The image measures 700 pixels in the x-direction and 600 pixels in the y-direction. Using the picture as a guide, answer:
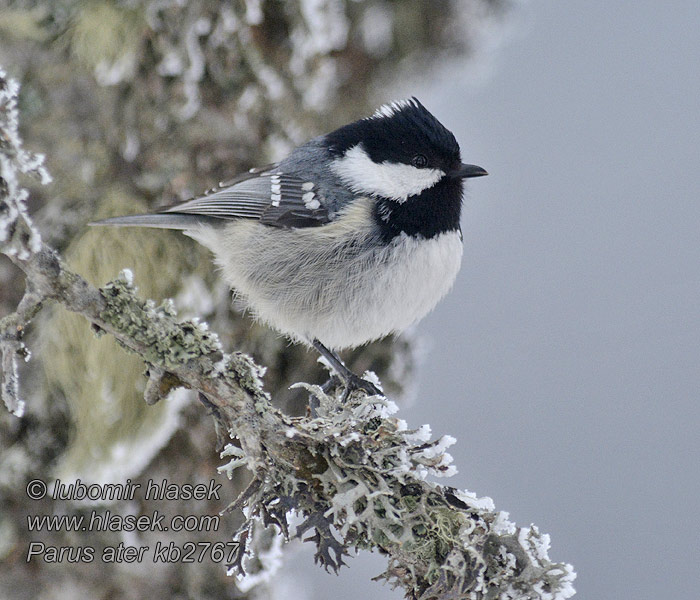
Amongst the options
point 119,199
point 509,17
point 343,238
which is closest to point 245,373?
point 343,238

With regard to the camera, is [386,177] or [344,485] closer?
[344,485]

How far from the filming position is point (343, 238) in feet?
5.77

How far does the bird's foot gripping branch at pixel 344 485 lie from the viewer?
1133 mm

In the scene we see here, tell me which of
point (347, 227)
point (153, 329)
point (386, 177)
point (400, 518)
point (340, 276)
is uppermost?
point (386, 177)

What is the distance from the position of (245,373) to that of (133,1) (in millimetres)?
1292

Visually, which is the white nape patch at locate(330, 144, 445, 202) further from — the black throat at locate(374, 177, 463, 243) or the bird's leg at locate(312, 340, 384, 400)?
the bird's leg at locate(312, 340, 384, 400)

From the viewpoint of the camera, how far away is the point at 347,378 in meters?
1.85

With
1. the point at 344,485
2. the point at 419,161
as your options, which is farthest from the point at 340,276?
the point at 344,485

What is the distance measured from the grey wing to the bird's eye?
0.27 meters

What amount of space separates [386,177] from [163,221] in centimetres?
60

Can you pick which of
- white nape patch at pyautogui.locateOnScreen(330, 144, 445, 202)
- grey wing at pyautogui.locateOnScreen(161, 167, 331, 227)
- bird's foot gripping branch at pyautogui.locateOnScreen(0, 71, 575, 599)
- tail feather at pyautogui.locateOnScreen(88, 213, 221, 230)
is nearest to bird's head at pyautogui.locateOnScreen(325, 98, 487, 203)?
white nape patch at pyautogui.locateOnScreen(330, 144, 445, 202)

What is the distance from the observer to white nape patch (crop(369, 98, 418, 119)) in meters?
1.72

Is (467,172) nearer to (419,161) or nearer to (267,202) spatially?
(419,161)

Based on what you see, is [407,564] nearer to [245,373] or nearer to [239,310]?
[245,373]
